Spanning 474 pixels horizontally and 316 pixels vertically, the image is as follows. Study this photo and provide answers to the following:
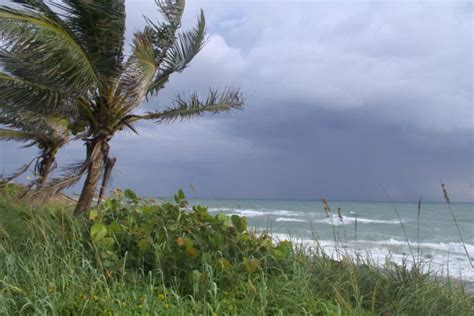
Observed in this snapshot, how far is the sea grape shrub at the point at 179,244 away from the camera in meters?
4.68

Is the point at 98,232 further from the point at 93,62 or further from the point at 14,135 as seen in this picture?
the point at 14,135

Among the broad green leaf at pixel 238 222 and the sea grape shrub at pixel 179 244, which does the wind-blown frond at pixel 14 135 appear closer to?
the sea grape shrub at pixel 179 244

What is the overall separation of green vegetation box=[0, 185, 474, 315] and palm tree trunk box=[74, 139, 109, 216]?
299 centimetres

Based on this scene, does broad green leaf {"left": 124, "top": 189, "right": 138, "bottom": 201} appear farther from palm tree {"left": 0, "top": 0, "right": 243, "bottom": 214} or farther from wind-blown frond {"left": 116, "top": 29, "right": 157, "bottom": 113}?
wind-blown frond {"left": 116, "top": 29, "right": 157, "bottom": 113}

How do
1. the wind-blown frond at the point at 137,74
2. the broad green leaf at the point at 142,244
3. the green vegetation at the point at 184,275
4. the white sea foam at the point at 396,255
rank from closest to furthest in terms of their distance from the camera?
the green vegetation at the point at 184,275
the broad green leaf at the point at 142,244
the white sea foam at the point at 396,255
the wind-blown frond at the point at 137,74

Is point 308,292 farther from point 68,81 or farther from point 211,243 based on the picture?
point 68,81

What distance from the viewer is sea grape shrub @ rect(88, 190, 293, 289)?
4.68 metres

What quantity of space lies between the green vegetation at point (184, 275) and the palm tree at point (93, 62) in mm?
2361

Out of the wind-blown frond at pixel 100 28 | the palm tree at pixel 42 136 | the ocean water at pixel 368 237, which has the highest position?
the wind-blown frond at pixel 100 28

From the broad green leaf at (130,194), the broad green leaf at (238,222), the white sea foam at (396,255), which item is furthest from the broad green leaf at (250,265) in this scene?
the broad green leaf at (130,194)

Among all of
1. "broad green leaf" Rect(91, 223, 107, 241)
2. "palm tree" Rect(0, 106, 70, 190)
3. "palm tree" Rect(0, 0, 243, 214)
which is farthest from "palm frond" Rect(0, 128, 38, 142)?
"broad green leaf" Rect(91, 223, 107, 241)

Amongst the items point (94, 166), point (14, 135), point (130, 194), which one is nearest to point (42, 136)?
point (14, 135)

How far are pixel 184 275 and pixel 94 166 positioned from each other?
201 inches

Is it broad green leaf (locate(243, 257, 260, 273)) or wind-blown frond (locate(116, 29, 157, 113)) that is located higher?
wind-blown frond (locate(116, 29, 157, 113))
